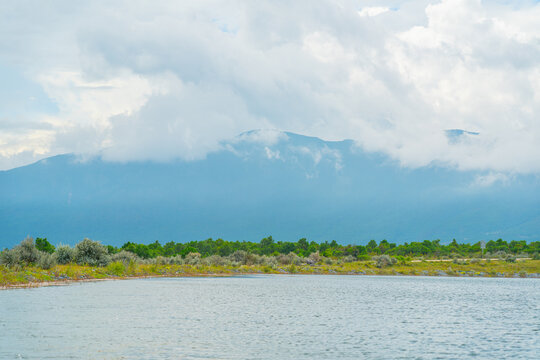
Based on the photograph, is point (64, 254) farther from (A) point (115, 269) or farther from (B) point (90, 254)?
(A) point (115, 269)

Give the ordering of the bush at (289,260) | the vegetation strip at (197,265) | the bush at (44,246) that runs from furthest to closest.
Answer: the bush at (289,260)
the bush at (44,246)
the vegetation strip at (197,265)

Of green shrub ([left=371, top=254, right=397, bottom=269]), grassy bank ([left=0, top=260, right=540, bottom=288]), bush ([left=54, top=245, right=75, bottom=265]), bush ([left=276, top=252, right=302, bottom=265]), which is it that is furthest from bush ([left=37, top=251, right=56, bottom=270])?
green shrub ([left=371, top=254, right=397, bottom=269])

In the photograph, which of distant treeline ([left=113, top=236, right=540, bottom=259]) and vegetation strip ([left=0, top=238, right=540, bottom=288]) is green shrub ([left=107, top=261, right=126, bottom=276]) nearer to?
vegetation strip ([left=0, top=238, right=540, bottom=288])

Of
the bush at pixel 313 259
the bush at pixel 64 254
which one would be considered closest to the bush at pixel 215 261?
the bush at pixel 313 259

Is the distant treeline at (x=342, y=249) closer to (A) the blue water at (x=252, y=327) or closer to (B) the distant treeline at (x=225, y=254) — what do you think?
(B) the distant treeline at (x=225, y=254)

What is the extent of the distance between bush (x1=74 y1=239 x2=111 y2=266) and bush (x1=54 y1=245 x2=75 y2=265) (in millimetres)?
689

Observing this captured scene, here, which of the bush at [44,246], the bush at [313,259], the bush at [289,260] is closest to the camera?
the bush at [44,246]

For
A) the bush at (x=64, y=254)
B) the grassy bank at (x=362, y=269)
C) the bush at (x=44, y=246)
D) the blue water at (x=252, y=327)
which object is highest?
the bush at (x=44, y=246)

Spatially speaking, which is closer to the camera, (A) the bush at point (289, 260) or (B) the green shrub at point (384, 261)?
(B) the green shrub at point (384, 261)

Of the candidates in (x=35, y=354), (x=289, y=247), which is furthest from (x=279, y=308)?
(x=289, y=247)

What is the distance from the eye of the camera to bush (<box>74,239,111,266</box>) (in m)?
84.8

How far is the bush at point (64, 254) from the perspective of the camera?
8325 centimetres

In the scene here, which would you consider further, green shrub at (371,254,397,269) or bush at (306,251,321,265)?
bush at (306,251,321,265)

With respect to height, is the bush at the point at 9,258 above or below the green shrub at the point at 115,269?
above
